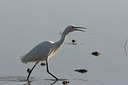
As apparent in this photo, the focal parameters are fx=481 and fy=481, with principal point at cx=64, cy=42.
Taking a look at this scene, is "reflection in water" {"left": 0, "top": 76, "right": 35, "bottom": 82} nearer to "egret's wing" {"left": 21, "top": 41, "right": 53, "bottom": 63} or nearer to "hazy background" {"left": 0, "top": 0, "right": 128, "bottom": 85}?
"hazy background" {"left": 0, "top": 0, "right": 128, "bottom": 85}

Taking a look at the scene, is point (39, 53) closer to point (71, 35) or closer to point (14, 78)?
point (14, 78)

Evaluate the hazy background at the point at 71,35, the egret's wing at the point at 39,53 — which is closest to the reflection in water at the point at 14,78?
the hazy background at the point at 71,35

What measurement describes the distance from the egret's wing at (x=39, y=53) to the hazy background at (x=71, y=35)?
56 centimetres

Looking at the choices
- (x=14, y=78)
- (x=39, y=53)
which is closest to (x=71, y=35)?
(x=39, y=53)

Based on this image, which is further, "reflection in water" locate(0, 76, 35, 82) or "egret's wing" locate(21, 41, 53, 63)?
"egret's wing" locate(21, 41, 53, 63)

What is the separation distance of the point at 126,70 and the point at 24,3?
1217 cm

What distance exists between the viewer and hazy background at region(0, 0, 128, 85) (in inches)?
544

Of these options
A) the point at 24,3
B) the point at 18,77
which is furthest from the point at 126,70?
the point at 24,3

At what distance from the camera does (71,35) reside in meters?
18.6

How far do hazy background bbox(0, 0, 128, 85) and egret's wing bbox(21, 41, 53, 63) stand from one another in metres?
0.56

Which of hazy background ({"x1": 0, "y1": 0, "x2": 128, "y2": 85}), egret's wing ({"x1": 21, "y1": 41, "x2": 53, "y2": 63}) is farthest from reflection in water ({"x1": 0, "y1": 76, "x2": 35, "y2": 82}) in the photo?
egret's wing ({"x1": 21, "y1": 41, "x2": 53, "y2": 63})

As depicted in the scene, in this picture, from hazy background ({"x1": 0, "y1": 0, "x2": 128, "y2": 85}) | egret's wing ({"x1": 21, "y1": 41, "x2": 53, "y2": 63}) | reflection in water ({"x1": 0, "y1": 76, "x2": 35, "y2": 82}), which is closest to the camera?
reflection in water ({"x1": 0, "y1": 76, "x2": 35, "y2": 82})

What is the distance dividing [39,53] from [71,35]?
5.66 m

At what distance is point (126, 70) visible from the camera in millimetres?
14133
